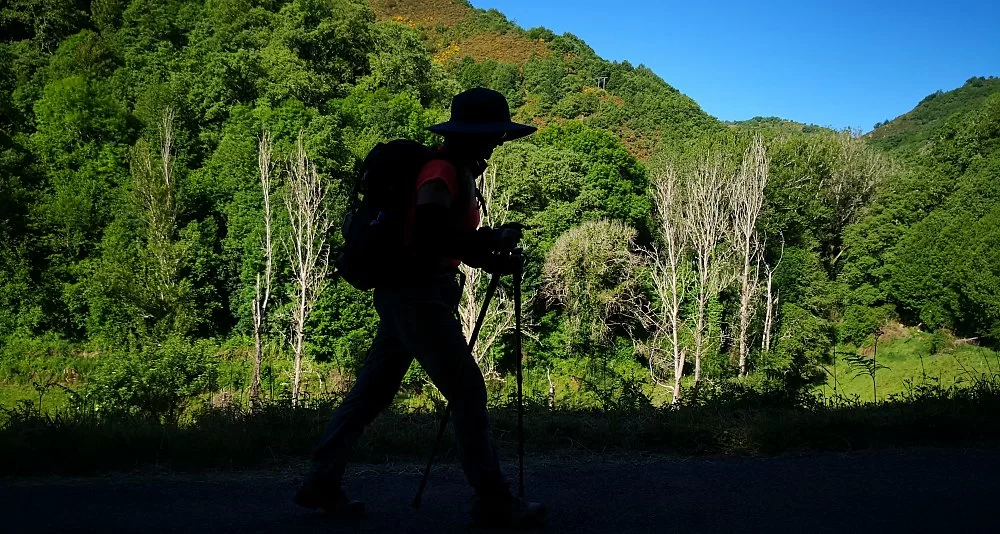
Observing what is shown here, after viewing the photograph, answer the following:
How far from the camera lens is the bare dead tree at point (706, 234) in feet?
133

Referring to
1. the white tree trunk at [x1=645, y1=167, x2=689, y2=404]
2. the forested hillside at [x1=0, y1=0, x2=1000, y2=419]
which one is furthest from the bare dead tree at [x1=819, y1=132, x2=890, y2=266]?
the white tree trunk at [x1=645, y1=167, x2=689, y2=404]

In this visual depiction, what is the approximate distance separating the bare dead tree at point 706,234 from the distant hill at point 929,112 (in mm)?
45378

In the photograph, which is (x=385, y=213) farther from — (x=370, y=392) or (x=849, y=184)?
(x=849, y=184)

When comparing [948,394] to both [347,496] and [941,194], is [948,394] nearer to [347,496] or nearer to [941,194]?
[347,496]

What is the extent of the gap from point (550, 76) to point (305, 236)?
67076mm

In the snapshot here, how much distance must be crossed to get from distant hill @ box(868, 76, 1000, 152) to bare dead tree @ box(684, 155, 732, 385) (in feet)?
149

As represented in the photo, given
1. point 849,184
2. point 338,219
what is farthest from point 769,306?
point 338,219

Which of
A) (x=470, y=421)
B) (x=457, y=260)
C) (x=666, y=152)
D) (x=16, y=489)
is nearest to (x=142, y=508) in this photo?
(x=16, y=489)

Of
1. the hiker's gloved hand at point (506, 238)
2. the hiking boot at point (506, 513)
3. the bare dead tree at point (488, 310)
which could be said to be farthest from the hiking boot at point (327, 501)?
the bare dead tree at point (488, 310)

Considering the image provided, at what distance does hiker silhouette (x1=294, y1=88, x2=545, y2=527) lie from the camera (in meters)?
3.58

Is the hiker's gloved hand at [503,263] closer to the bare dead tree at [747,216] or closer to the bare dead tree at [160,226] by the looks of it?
the bare dead tree at [160,226]

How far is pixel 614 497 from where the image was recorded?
412cm

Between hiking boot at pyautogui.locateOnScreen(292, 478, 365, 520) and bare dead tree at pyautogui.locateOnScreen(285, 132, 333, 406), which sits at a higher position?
bare dead tree at pyautogui.locateOnScreen(285, 132, 333, 406)

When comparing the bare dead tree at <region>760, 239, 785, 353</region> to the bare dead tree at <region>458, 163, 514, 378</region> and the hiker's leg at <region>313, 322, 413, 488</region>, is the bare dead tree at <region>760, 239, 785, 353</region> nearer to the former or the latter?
Answer: the bare dead tree at <region>458, 163, 514, 378</region>
